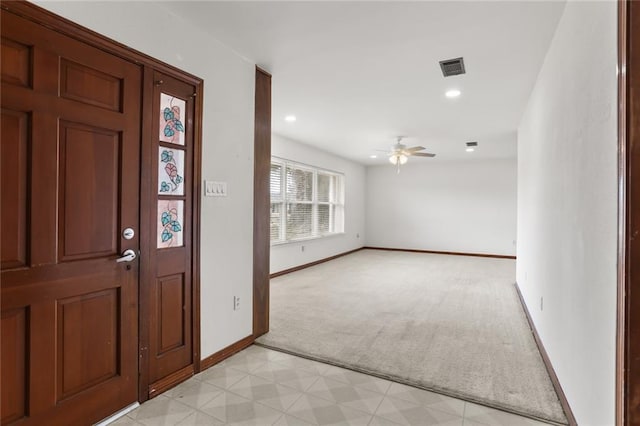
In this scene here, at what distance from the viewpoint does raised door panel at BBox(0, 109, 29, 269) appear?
1433mm

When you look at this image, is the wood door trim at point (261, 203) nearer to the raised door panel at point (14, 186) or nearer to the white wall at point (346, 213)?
the raised door panel at point (14, 186)

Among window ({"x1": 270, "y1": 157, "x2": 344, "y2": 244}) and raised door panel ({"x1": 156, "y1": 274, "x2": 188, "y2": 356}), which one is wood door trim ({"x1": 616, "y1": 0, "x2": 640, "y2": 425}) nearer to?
raised door panel ({"x1": 156, "y1": 274, "x2": 188, "y2": 356})

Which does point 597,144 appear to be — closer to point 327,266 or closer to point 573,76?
point 573,76

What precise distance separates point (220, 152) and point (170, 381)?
5.55 feet

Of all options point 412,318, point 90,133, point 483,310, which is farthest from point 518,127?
point 90,133

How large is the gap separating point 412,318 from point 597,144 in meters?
2.61

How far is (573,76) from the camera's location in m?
1.84

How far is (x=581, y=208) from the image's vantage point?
1672 millimetres

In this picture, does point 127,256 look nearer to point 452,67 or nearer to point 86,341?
point 86,341

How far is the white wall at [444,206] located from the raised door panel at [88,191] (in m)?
7.75

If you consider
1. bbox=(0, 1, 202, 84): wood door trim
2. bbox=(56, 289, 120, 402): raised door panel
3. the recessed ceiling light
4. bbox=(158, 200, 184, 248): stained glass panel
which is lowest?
bbox=(56, 289, 120, 402): raised door panel

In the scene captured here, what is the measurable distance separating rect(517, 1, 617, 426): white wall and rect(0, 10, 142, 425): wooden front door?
2.40m

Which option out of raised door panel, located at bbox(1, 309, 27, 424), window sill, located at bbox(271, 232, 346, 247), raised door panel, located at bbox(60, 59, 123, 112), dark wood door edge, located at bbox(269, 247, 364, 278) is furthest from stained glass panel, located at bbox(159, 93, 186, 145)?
dark wood door edge, located at bbox(269, 247, 364, 278)

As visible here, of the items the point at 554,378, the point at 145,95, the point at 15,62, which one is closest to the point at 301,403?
the point at 554,378
